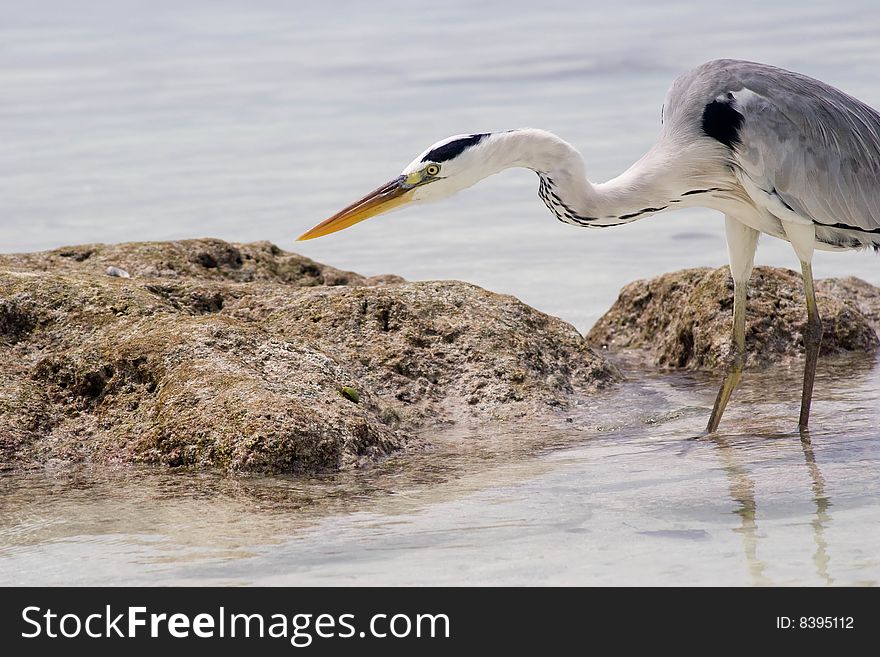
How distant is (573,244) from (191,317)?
6.22 meters

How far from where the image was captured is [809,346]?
674cm

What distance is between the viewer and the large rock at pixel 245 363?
18.4 ft

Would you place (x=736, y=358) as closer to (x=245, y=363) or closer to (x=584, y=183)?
(x=584, y=183)

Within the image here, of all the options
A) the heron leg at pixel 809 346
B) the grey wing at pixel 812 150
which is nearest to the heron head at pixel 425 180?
the grey wing at pixel 812 150

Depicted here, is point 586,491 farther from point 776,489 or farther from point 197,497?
point 197,497

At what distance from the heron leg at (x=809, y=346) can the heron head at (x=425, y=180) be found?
1.76 metres

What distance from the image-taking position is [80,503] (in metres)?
5.07

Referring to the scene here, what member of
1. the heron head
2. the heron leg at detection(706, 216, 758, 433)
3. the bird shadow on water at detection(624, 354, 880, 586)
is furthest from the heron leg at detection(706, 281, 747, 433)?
the heron head

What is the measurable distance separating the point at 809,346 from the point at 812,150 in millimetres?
984

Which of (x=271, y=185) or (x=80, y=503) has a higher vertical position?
(x=271, y=185)

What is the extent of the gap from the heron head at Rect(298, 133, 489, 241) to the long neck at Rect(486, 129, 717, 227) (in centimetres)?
11

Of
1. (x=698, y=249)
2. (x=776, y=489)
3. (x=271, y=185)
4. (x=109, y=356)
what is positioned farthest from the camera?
(x=271, y=185)

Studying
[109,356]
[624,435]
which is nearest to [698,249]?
[624,435]

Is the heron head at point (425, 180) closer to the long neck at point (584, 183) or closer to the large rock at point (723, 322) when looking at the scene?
the long neck at point (584, 183)
